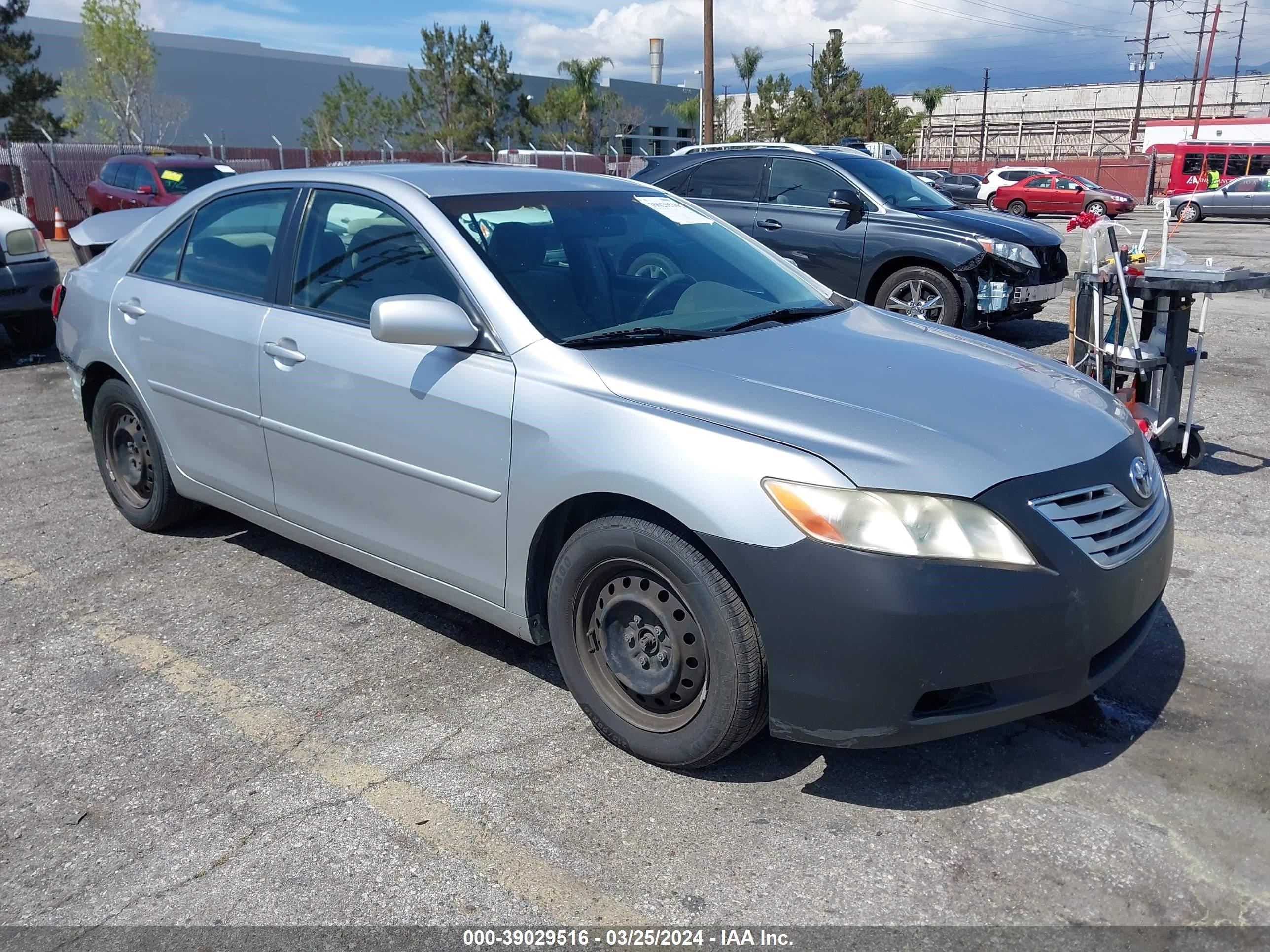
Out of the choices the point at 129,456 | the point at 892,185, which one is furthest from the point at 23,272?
the point at 892,185

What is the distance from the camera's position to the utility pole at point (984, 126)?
75.4 meters

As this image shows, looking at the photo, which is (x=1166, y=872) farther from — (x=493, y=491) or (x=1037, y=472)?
(x=493, y=491)

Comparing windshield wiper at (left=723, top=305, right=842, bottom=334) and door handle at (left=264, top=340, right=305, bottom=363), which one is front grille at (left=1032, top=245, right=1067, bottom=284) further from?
door handle at (left=264, top=340, right=305, bottom=363)

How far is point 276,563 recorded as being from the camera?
4.69 metres

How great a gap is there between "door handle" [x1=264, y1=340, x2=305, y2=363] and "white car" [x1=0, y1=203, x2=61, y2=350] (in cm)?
595

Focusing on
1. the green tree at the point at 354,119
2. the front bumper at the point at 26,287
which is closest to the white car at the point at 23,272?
the front bumper at the point at 26,287

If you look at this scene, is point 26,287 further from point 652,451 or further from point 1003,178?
point 1003,178

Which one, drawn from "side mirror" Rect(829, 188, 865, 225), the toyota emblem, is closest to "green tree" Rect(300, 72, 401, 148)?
"side mirror" Rect(829, 188, 865, 225)

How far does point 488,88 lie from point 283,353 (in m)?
51.9

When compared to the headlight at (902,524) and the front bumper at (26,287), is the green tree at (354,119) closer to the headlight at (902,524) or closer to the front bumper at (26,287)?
the front bumper at (26,287)

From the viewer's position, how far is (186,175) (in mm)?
16141

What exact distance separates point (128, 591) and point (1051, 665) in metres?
3.58

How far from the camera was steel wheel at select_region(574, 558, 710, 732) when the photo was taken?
114 inches

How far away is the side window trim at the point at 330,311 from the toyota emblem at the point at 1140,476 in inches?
73.7
